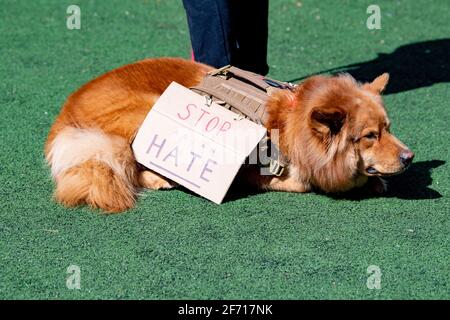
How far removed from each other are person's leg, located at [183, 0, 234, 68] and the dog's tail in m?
1.08

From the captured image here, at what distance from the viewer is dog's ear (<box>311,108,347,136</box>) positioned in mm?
3951

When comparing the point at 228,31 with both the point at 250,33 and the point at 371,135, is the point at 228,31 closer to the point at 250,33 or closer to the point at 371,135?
the point at 250,33

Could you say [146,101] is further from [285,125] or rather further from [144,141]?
[285,125]

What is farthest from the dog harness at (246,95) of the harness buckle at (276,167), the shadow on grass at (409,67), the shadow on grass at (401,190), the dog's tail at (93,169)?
the shadow on grass at (409,67)

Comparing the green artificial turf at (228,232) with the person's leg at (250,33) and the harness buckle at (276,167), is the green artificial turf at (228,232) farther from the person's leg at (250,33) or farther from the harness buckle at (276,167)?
the person's leg at (250,33)

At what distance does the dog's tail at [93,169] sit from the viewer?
13.3 feet

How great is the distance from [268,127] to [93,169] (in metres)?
1.05

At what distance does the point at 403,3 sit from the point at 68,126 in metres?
Result: 5.19

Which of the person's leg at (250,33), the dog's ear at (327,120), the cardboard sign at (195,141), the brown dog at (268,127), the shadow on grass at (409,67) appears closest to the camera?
the dog's ear at (327,120)

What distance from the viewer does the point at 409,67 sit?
6668 mm

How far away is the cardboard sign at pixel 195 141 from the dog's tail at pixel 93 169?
0.45ft

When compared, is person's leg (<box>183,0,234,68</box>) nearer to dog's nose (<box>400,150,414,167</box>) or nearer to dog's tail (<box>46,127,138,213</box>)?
dog's tail (<box>46,127,138,213</box>)

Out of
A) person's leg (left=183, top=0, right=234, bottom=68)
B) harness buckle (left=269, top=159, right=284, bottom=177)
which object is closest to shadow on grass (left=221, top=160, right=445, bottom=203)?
harness buckle (left=269, top=159, right=284, bottom=177)

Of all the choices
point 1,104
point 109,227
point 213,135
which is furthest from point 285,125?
point 1,104
